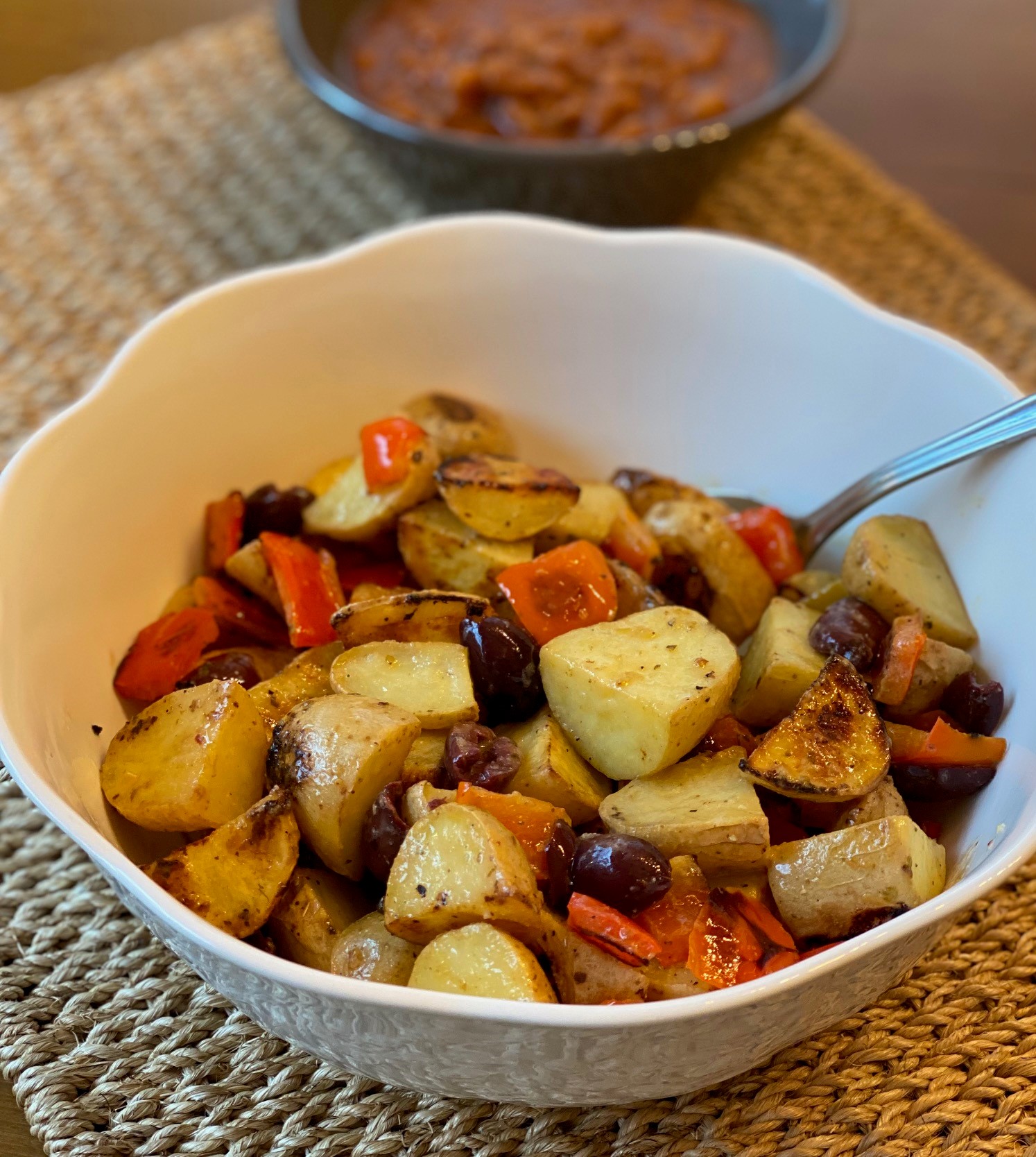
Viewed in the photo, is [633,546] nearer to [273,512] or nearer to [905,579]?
[905,579]

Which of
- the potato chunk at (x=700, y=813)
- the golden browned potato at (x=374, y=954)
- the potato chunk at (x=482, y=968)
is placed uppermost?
the potato chunk at (x=700, y=813)

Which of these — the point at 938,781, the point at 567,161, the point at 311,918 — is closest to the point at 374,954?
the point at 311,918

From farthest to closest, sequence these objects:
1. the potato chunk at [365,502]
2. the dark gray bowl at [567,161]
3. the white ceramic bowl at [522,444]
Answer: the dark gray bowl at [567,161] → the potato chunk at [365,502] → the white ceramic bowl at [522,444]

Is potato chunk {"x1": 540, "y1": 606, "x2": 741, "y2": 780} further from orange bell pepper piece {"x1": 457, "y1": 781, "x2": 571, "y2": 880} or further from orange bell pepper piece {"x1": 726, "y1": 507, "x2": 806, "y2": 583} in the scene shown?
orange bell pepper piece {"x1": 726, "y1": 507, "x2": 806, "y2": 583}

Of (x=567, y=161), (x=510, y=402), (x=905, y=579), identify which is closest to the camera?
(x=905, y=579)

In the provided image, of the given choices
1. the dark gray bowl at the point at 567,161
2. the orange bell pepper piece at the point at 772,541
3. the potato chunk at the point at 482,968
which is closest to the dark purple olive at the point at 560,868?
the potato chunk at the point at 482,968

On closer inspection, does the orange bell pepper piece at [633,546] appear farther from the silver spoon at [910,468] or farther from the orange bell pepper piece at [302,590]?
the orange bell pepper piece at [302,590]
